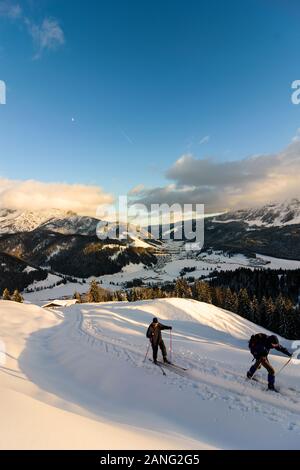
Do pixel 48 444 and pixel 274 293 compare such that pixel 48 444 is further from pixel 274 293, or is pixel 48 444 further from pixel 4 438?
pixel 274 293

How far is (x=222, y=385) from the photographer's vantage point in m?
14.1

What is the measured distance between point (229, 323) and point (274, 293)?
95.4 meters

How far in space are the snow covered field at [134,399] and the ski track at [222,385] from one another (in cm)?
4

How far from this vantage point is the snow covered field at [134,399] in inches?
321

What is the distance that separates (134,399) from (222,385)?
12.9ft

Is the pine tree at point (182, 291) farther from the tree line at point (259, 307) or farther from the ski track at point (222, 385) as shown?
the ski track at point (222, 385)

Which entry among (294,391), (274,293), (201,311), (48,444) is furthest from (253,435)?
(274,293)

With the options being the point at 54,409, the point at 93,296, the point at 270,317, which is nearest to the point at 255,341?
the point at 54,409

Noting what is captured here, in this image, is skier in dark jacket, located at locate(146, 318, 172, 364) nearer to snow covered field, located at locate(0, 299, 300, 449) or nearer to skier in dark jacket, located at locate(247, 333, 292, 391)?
snow covered field, located at locate(0, 299, 300, 449)

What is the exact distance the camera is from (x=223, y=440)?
9680 millimetres

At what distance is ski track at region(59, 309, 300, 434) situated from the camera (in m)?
11.5

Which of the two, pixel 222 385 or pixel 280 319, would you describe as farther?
pixel 280 319

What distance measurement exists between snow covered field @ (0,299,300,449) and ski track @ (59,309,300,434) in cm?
4

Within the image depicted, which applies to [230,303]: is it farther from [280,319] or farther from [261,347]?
[261,347]
